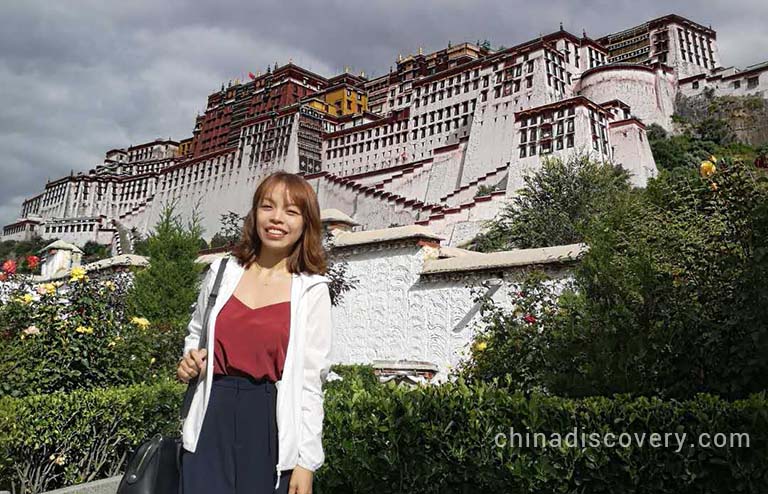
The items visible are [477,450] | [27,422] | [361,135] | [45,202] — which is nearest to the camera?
[477,450]

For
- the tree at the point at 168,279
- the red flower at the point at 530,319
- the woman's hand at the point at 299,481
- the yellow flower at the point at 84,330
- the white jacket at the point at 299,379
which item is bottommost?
the woman's hand at the point at 299,481

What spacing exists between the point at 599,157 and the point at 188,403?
120 ft

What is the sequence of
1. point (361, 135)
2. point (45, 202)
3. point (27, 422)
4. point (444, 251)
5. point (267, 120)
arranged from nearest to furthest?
point (27, 422) < point (444, 251) < point (361, 135) < point (267, 120) < point (45, 202)

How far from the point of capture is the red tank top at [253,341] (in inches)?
85.6

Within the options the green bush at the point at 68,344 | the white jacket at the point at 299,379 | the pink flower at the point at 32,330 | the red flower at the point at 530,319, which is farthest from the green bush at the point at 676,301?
the pink flower at the point at 32,330

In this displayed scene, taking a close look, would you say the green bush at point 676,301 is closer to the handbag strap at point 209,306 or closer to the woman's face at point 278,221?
the woman's face at point 278,221

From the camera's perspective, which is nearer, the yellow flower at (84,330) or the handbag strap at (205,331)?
the handbag strap at (205,331)

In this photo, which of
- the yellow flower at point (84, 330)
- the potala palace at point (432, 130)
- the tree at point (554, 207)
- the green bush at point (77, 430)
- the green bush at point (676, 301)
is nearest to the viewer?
the green bush at point (676, 301)

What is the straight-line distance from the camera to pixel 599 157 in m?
35.8

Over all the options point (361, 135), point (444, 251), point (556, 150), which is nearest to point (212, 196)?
point (361, 135)

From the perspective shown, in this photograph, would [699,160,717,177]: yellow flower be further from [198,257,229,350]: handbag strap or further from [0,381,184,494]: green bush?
[0,381,184,494]: green bush

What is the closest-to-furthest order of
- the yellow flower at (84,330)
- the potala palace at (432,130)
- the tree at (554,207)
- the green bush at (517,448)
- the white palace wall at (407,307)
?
the green bush at (517,448) < the yellow flower at (84,330) < the white palace wall at (407,307) < the tree at (554,207) < the potala palace at (432,130)

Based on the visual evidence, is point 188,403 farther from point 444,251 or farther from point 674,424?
point 444,251

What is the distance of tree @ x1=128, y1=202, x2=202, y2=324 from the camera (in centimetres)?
1157
